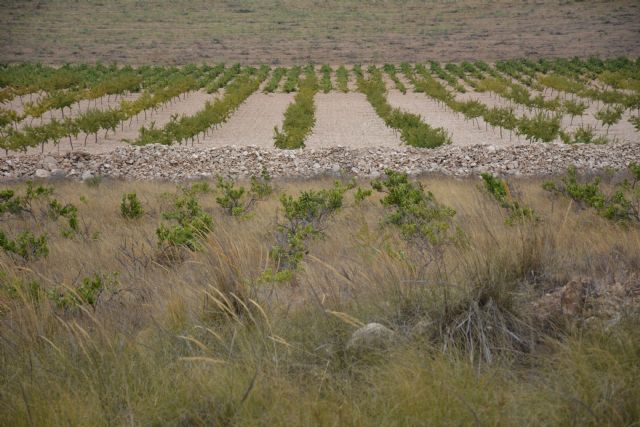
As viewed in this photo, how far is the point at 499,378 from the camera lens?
2826mm

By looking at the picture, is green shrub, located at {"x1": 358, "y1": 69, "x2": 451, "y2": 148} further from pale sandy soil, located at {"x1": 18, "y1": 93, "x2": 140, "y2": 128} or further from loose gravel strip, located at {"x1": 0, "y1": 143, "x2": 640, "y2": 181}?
pale sandy soil, located at {"x1": 18, "y1": 93, "x2": 140, "y2": 128}

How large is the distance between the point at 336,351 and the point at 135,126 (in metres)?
25.4

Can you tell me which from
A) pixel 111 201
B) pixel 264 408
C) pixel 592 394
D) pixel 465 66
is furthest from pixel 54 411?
pixel 465 66

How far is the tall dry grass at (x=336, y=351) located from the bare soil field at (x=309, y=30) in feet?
189

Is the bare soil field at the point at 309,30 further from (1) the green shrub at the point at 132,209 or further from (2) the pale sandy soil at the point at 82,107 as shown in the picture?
(1) the green shrub at the point at 132,209

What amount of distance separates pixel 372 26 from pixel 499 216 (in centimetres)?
7221

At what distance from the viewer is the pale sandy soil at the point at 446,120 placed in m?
21.9

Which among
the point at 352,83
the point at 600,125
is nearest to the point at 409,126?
the point at 600,125

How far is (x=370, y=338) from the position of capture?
10.3 feet

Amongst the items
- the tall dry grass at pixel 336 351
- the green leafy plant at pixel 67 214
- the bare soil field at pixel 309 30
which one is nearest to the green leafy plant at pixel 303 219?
the tall dry grass at pixel 336 351

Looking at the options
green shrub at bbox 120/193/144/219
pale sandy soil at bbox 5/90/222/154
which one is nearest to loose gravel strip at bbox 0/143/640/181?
pale sandy soil at bbox 5/90/222/154

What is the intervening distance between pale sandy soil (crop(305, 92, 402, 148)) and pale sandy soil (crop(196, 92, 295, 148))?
185 centimetres

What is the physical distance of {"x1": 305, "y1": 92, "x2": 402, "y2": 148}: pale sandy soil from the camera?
21.6 metres

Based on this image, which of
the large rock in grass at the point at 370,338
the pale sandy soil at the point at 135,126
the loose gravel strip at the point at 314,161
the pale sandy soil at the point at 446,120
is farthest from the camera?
the pale sandy soil at the point at 446,120
